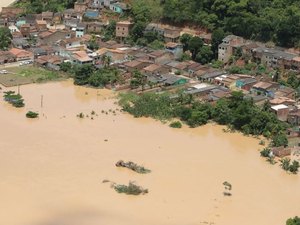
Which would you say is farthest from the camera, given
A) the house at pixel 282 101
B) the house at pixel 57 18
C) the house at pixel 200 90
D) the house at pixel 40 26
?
the house at pixel 57 18

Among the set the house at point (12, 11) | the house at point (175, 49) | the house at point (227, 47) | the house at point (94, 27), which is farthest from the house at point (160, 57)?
the house at point (12, 11)

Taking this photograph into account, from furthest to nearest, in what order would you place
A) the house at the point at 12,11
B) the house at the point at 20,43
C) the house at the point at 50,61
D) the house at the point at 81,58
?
the house at the point at 12,11 < the house at the point at 20,43 < the house at the point at 50,61 < the house at the point at 81,58

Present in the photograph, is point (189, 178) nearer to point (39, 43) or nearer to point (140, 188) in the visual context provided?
point (140, 188)

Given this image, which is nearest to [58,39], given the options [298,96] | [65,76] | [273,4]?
[65,76]

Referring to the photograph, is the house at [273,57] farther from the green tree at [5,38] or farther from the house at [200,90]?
the green tree at [5,38]

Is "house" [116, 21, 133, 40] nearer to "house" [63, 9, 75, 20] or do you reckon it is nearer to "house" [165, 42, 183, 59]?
"house" [165, 42, 183, 59]

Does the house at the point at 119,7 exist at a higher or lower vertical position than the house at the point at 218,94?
higher
